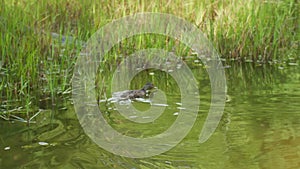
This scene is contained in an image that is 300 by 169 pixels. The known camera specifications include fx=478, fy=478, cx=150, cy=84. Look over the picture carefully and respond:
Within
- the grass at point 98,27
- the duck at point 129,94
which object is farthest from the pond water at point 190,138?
the grass at point 98,27

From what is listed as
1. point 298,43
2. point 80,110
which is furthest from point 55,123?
point 298,43

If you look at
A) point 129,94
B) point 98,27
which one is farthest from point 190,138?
point 98,27

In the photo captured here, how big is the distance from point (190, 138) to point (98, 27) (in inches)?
121

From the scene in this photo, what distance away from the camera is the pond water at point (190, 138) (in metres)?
2.89

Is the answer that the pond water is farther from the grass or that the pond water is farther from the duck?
the grass

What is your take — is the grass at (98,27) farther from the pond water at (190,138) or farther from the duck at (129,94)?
the pond water at (190,138)

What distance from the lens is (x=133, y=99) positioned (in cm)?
427

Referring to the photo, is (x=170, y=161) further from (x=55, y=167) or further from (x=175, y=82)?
(x=175, y=82)

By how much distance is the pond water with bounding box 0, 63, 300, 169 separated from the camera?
2889 millimetres

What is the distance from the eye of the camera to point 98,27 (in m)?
6.04

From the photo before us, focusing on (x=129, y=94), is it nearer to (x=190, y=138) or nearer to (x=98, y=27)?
(x=190, y=138)

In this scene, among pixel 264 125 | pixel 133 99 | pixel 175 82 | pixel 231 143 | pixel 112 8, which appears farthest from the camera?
pixel 112 8

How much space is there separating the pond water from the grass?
0.65 m

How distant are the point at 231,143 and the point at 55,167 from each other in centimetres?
116
